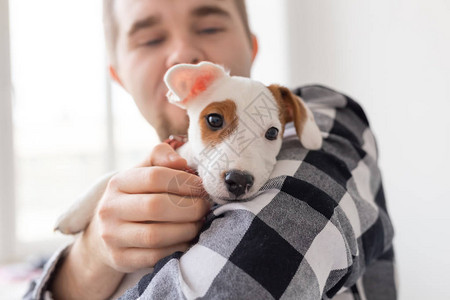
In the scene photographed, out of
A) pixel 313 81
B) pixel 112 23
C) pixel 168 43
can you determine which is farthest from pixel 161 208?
pixel 313 81

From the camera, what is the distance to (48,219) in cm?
189

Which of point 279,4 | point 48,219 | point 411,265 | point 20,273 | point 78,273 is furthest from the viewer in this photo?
point 279,4

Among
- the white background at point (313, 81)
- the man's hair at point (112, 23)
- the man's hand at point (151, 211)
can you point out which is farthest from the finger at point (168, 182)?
the white background at point (313, 81)

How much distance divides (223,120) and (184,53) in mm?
217

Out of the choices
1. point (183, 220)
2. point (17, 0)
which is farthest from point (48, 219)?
point (183, 220)

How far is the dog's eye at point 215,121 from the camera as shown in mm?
462

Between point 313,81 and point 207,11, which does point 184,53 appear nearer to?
point 207,11

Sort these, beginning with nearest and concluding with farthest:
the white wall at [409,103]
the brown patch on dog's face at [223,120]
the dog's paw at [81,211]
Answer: the brown patch on dog's face at [223,120] < the dog's paw at [81,211] < the white wall at [409,103]

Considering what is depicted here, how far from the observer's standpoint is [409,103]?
1.21 meters

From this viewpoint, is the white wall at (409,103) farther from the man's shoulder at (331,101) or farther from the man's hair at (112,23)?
the man's hair at (112,23)

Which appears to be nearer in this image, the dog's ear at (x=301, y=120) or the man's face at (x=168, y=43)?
the dog's ear at (x=301, y=120)

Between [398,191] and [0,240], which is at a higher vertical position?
[398,191]

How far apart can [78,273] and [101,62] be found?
5.01 ft

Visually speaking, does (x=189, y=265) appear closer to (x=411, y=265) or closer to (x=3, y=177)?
(x=411, y=265)
